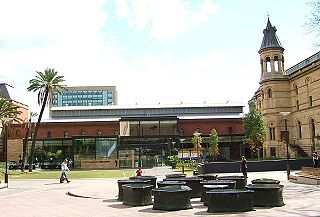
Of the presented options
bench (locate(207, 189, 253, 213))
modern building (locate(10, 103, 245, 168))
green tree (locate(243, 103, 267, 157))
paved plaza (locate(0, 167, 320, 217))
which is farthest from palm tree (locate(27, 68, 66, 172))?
bench (locate(207, 189, 253, 213))

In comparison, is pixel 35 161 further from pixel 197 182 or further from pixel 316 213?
pixel 316 213

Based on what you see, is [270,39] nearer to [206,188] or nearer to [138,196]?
[206,188]

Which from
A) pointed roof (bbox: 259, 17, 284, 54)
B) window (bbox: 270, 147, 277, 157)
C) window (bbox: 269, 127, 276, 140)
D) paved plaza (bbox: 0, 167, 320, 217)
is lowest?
paved plaza (bbox: 0, 167, 320, 217)

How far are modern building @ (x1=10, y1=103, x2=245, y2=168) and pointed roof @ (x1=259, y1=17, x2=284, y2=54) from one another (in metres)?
18.3

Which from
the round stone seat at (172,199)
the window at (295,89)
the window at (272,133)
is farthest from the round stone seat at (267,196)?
the window at (272,133)

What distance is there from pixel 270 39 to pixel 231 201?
162ft

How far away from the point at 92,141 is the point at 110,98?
5125 inches

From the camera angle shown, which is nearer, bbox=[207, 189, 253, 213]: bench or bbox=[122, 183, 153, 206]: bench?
bbox=[207, 189, 253, 213]: bench

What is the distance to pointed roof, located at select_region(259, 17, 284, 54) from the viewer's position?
59.8 meters

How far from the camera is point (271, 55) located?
59312 millimetres

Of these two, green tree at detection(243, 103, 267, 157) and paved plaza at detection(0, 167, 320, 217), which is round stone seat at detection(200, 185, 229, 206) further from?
green tree at detection(243, 103, 267, 157)

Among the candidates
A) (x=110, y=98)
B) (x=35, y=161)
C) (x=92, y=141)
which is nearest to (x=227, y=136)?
(x=92, y=141)

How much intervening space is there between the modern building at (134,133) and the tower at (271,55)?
50.5 ft

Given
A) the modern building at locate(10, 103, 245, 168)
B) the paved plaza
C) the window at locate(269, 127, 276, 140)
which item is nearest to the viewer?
the paved plaza
